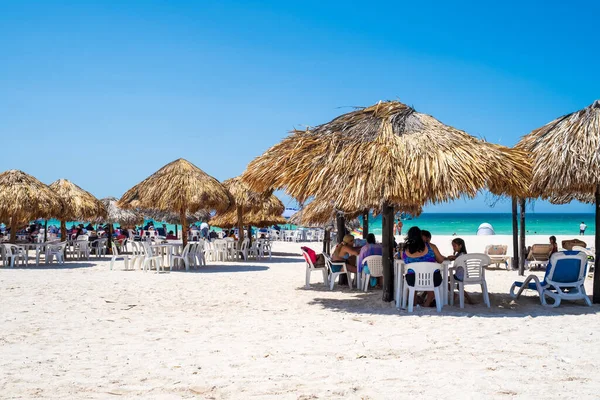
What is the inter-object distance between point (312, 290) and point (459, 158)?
373 cm

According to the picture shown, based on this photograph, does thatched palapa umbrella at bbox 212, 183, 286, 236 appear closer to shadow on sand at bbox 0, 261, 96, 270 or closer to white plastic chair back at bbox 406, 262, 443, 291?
shadow on sand at bbox 0, 261, 96, 270

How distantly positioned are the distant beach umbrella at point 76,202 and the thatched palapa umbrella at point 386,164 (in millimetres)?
11905

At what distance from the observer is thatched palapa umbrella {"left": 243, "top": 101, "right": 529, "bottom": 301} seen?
708 cm

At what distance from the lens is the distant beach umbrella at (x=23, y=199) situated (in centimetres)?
1471

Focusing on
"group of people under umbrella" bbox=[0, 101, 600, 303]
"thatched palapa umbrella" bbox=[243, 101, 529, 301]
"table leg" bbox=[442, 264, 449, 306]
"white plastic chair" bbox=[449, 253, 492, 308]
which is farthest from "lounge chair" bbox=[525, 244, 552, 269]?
"table leg" bbox=[442, 264, 449, 306]

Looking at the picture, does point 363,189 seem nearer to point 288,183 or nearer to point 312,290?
point 288,183

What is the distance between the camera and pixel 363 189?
23.2 feet

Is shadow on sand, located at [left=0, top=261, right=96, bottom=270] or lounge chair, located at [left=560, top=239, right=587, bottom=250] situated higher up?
lounge chair, located at [left=560, top=239, right=587, bottom=250]

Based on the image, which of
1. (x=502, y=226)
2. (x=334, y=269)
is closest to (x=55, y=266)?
(x=334, y=269)

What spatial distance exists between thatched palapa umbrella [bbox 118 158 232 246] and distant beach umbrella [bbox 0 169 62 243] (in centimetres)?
223

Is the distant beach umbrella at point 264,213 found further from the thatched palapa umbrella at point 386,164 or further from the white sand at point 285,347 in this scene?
the thatched palapa umbrella at point 386,164

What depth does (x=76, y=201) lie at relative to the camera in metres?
18.7

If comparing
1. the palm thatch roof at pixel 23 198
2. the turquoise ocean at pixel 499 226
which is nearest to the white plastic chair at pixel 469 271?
the palm thatch roof at pixel 23 198

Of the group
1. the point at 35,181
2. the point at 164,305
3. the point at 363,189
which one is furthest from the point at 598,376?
the point at 35,181
